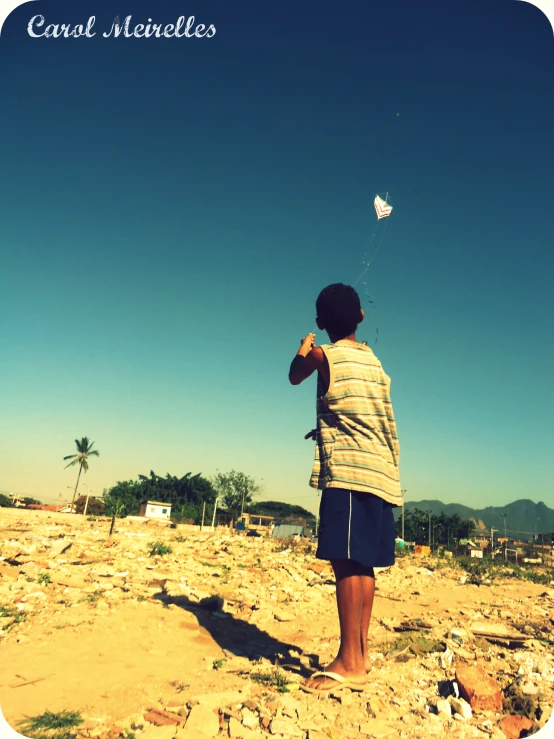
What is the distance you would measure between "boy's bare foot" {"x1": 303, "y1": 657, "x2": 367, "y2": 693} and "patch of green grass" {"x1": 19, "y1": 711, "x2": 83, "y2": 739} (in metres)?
0.85

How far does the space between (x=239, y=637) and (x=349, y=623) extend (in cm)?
154

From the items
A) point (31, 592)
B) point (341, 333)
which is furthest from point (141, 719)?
point (31, 592)

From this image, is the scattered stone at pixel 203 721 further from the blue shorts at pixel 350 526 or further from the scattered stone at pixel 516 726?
the scattered stone at pixel 516 726

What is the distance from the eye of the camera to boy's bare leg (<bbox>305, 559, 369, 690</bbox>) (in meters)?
1.80

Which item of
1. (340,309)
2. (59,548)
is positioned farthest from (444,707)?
(59,548)

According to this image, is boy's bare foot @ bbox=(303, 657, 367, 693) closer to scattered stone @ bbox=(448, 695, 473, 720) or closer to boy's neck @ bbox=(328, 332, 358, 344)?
scattered stone @ bbox=(448, 695, 473, 720)

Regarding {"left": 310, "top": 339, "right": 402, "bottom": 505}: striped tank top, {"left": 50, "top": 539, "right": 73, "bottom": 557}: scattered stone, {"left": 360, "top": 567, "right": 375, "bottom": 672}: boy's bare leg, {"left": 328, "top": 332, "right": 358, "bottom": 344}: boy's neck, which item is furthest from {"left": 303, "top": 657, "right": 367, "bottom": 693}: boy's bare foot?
{"left": 50, "top": 539, "right": 73, "bottom": 557}: scattered stone

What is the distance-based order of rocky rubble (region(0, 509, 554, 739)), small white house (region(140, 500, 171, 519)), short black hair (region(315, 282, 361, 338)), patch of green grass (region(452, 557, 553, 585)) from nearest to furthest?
1. rocky rubble (region(0, 509, 554, 739))
2. short black hair (region(315, 282, 361, 338))
3. patch of green grass (region(452, 557, 553, 585))
4. small white house (region(140, 500, 171, 519))

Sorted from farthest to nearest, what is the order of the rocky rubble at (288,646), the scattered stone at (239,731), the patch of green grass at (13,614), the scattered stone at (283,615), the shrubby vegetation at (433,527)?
the shrubby vegetation at (433,527)
the scattered stone at (283,615)
the patch of green grass at (13,614)
the rocky rubble at (288,646)
the scattered stone at (239,731)

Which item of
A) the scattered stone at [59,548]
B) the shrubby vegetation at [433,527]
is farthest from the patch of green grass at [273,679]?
the shrubby vegetation at [433,527]

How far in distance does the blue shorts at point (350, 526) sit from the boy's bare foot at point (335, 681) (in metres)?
0.41

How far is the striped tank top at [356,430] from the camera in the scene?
6.50ft

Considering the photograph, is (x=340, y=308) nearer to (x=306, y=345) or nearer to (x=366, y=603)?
(x=306, y=345)

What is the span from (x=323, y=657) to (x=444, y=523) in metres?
40.1
